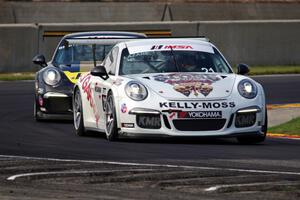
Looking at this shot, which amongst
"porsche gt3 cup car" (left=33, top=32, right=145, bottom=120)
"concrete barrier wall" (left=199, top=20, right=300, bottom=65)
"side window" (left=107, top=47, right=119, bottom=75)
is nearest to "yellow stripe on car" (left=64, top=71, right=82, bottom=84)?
"porsche gt3 cup car" (left=33, top=32, right=145, bottom=120)

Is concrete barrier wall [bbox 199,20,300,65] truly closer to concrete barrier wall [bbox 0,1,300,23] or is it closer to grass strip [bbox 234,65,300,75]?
grass strip [bbox 234,65,300,75]

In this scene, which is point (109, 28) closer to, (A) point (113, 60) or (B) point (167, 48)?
(A) point (113, 60)

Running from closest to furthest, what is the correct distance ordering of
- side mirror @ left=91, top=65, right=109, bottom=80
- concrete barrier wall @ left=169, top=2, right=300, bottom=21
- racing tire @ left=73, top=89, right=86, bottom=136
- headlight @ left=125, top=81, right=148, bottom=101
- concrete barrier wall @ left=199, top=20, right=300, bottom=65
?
headlight @ left=125, top=81, right=148, bottom=101 < side mirror @ left=91, top=65, right=109, bottom=80 < racing tire @ left=73, top=89, right=86, bottom=136 < concrete barrier wall @ left=199, top=20, right=300, bottom=65 < concrete barrier wall @ left=169, top=2, right=300, bottom=21

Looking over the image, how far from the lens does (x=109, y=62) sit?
582 inches

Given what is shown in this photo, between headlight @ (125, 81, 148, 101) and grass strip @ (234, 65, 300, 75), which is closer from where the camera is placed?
headlight @ (125, 81, 148, 101)

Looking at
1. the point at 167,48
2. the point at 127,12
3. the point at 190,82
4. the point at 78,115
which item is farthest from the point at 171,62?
the point at 127,12

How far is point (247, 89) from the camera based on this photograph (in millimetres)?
13438

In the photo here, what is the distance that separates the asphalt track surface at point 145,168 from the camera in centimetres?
875

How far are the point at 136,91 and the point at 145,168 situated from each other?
3.16 meters

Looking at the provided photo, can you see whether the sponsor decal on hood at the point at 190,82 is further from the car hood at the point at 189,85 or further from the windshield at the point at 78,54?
the windshield at the point at 78,54

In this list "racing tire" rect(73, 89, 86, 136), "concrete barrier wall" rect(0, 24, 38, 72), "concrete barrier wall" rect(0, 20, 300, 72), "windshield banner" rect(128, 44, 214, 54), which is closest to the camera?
"windshield banner" rect(128, 44, 214, 54)

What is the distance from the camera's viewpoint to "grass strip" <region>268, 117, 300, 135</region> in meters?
15.3

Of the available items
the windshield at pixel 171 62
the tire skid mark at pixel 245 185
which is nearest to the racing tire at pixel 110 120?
the windshield at pixel 171 62

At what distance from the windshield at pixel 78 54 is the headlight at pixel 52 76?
50cm
